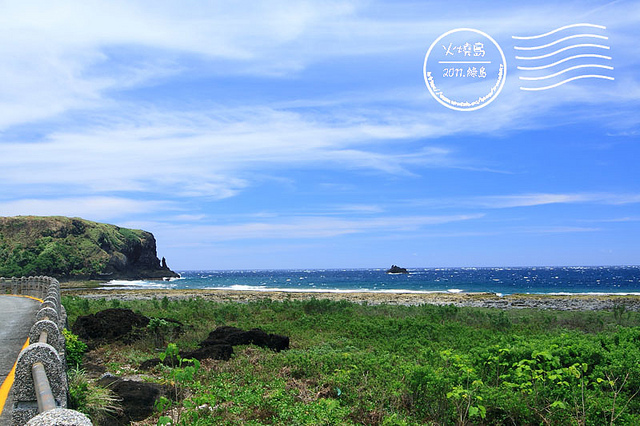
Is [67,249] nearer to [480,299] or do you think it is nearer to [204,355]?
[480,299]

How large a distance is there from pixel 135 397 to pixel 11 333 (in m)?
7.09

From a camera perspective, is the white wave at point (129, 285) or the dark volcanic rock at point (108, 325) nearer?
the dark volcanic rock at point (108, 325)

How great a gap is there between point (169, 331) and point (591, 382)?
1316 centimetres

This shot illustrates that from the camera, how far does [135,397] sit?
898 cm

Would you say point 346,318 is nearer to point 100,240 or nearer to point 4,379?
point 4,379

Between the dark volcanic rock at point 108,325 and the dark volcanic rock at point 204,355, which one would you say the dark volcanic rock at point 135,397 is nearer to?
the dark volcanic rock at point 204,355

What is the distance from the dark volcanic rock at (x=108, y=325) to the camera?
16094 mm

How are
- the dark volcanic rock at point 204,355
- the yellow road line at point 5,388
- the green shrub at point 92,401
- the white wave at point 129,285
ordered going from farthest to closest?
the white wave at point 129,285 → the dark volcanic rock at point 204,355 → the green shrub at point 92,401 → the yellow road line at point 5,388

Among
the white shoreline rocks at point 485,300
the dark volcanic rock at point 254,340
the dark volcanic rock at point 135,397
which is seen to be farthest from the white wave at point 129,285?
the dark volcanic rock at point 135,397

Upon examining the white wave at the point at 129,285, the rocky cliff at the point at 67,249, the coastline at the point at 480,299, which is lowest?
the white wave at the point at 129,285

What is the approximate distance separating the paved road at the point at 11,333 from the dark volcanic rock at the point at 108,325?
1.63 m

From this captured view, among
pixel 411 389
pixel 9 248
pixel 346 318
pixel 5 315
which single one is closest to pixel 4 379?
pixel 411 389

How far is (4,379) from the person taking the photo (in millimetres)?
8578

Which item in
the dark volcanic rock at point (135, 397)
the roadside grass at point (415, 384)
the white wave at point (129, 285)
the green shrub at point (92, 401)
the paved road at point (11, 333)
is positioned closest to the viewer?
the roadside grass at point (415, 384)
